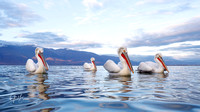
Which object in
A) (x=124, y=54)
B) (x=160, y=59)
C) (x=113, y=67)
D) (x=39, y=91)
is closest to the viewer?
(x=39, y=91)

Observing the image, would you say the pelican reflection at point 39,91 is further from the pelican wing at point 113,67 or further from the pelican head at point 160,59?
the pelican head at point 160,59

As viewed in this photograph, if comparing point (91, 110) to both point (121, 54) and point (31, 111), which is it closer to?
point (31, 111)

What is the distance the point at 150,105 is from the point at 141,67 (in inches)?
460

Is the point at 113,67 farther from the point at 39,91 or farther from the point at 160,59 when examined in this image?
the point at 39,91

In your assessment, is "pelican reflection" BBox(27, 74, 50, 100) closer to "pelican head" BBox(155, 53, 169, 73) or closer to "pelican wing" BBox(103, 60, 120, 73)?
"pelican wing" BBox(103, 60, 120, 73)

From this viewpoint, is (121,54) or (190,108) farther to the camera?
(121,54)

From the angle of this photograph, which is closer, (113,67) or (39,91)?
(39,91)

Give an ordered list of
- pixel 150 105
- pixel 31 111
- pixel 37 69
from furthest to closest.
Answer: pixel 37 69
pixel 150 105
pixel 31 111

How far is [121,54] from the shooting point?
1091cm

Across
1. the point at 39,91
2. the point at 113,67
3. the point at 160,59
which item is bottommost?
the point at 39,91

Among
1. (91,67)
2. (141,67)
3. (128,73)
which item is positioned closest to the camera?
(128,73)

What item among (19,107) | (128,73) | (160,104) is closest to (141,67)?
(128,73)

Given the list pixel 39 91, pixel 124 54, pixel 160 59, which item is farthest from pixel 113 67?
pixel 39 91

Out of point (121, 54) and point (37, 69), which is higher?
point (121, 54)
